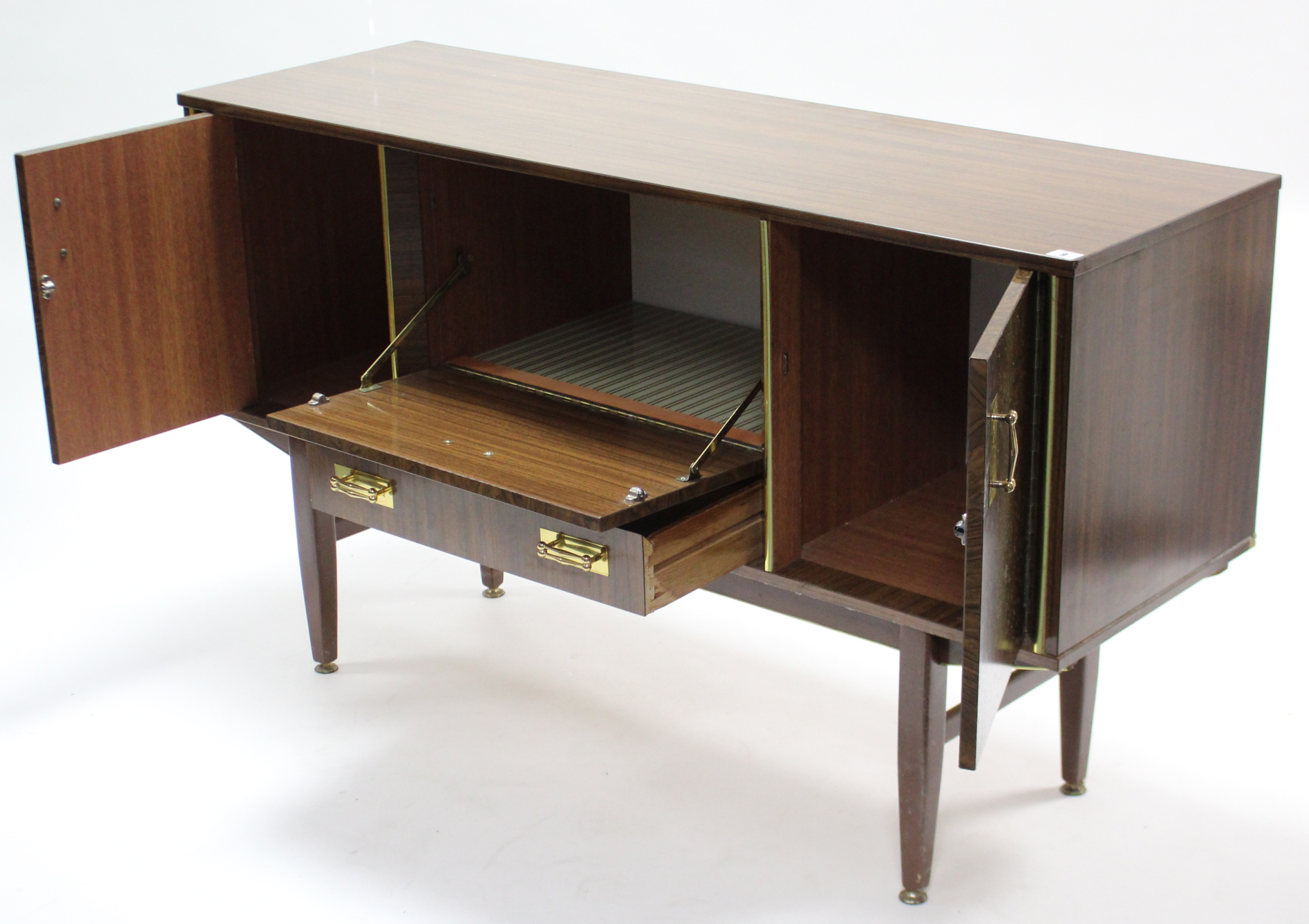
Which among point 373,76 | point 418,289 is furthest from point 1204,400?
point 373,76

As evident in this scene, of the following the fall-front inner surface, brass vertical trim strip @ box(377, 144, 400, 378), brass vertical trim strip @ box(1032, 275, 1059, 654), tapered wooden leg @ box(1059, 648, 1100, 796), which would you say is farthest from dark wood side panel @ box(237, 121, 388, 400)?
brass vertical trim strip @ box(1032, 275, 1059, 654)

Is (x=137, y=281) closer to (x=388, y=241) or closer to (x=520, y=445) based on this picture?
(x=388, y=241)

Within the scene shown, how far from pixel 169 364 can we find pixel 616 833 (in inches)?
42.6

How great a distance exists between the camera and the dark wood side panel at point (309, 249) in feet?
11.1

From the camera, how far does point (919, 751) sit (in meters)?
2.77

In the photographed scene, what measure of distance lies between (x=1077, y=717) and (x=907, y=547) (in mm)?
510

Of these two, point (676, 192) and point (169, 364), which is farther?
point (169, 364)

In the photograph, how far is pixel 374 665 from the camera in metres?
3.61

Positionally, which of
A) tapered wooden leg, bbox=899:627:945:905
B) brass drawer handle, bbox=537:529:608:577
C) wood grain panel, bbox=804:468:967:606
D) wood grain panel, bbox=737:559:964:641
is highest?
brass drawer handle, bbox=537:529:608:577

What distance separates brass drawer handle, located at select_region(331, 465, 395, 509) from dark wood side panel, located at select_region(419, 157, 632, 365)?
33cm

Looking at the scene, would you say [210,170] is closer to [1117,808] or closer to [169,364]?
[169,364]

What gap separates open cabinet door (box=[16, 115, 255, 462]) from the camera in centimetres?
304

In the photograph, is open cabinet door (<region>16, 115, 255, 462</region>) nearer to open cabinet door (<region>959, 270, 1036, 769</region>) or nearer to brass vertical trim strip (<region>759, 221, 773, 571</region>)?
brass vertical trim strip (<region>759, 221, 773, 571</region>)

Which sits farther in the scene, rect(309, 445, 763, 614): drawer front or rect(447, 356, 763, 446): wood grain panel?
rect(447, 356, 763, 446): wood grain panel
